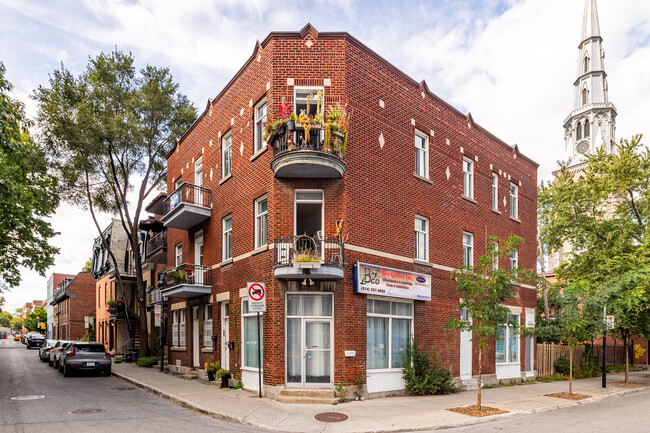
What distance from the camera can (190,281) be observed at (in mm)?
18344

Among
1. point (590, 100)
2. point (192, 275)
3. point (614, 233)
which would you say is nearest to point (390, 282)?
point (192, 275)

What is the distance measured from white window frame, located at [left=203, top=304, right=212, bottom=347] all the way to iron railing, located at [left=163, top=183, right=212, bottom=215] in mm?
3991

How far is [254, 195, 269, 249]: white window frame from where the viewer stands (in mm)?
14961

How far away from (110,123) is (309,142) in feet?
50.2

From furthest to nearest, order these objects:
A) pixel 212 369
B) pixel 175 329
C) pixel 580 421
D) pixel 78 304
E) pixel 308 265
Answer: pixel 78 304, pixel 175 329, pixel 212 369, pixel 308 265, pixel 580 421

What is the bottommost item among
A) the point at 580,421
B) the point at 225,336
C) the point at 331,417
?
the point at 580,421

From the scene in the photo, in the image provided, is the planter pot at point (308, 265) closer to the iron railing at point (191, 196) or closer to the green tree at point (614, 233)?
the iron railing at point (191, 196)

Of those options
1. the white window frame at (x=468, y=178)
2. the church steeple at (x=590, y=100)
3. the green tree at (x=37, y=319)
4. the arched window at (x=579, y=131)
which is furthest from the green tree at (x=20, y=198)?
the green tree at (x=37, y=319)

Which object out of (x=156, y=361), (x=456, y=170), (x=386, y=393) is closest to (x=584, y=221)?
(x=456, y=170)

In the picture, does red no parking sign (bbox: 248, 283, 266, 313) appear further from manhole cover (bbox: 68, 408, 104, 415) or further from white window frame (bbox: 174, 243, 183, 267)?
white window frame (bbox: 174, 243, 183, 267)

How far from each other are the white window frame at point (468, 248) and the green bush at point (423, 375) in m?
4.89

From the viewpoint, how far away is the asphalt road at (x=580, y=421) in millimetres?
10273

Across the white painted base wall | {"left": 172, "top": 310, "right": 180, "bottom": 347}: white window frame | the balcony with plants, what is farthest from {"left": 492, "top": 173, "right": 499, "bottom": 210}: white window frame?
{"left": 172, "top": 310, "right": 180, "bottom": 347}: white window frame

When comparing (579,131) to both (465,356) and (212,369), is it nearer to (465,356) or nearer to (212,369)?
(465,356)
